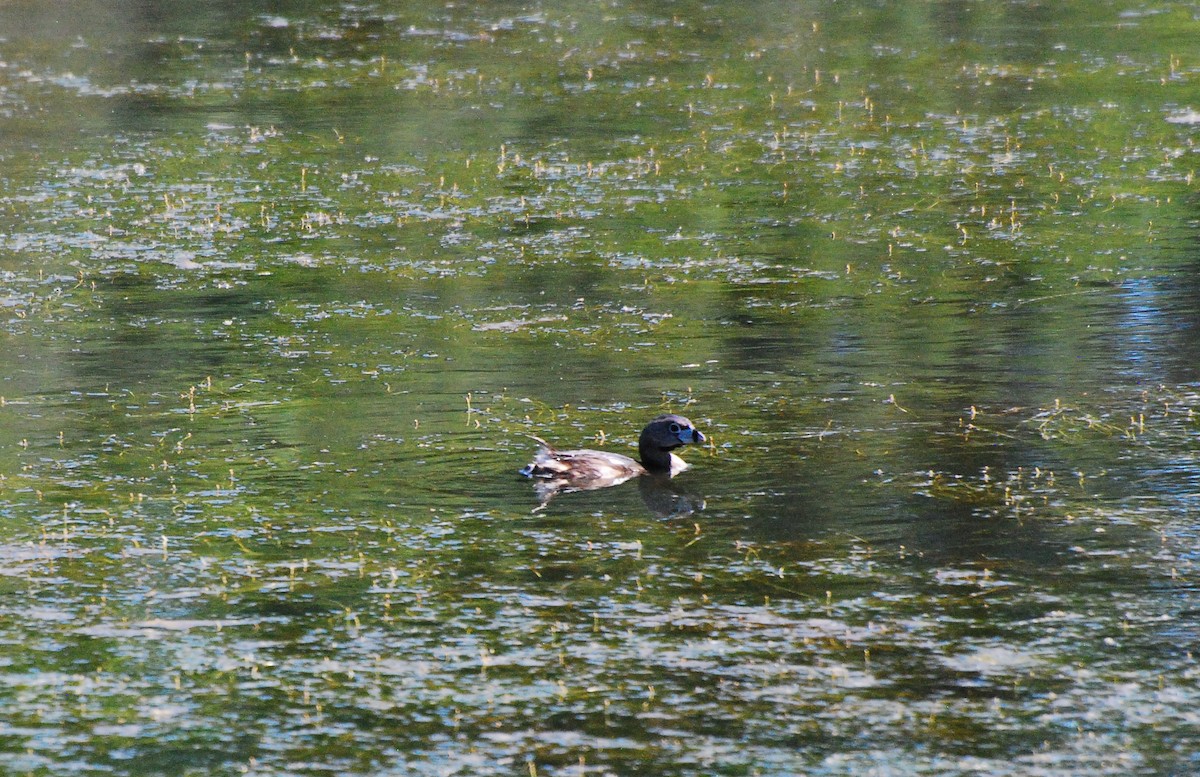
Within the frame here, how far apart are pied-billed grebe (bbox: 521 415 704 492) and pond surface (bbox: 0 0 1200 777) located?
0.57 ft

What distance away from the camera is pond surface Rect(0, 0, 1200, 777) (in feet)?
28.1

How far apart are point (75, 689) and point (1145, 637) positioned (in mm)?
4923

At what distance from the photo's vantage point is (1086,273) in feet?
61.6

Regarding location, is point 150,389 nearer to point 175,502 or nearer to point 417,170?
point 175,502

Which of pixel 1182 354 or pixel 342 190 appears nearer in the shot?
pixel 1182 354

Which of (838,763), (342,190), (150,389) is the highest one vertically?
(342,190)

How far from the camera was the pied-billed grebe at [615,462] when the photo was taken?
1213 centimetres

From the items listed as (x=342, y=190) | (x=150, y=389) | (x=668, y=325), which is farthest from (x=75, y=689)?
(x=342, y=190)

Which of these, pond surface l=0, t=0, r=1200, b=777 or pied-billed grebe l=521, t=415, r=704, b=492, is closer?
pond surface l=0, t=0, r=1200, b=777

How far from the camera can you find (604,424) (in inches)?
543

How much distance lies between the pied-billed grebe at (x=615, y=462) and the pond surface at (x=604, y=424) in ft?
0.57

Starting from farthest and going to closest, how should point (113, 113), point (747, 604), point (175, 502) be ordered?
point (113, 113)
point (175, 502)
point (747, 604)

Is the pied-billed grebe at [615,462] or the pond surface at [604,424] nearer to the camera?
the pond surface at [604,424]

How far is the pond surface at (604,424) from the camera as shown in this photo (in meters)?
8.55
